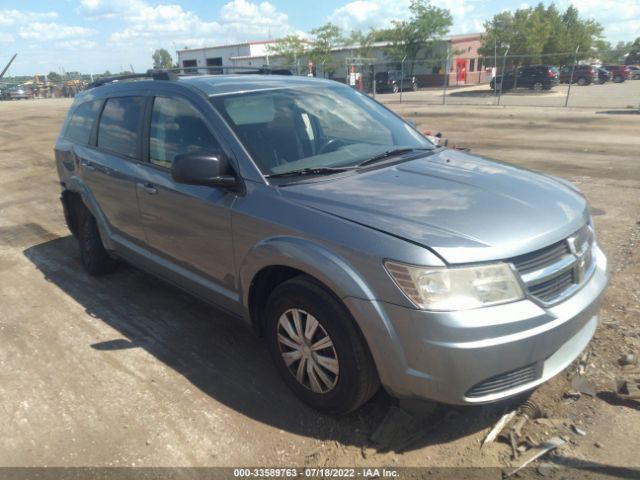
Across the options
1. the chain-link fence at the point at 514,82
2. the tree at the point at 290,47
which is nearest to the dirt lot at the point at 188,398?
the chain-link fence at the point at 514,82

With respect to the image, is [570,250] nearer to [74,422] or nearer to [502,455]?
[502,455]

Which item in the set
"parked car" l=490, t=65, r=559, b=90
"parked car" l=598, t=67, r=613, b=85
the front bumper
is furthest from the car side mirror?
"parked car" l=598, t=67, r=613, b=85

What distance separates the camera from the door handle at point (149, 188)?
3.69 meters

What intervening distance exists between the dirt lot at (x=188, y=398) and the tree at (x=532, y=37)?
37.2 metres

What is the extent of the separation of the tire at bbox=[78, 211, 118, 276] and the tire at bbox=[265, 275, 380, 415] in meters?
2.62

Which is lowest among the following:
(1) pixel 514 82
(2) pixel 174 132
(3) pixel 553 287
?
(1) pixel 514 82

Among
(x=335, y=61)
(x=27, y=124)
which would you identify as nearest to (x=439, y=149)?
(x=27, y=124)

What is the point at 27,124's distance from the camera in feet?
73.6

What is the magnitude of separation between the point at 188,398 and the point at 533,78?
3694 centimetres

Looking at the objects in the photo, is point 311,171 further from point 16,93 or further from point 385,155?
point 16,93

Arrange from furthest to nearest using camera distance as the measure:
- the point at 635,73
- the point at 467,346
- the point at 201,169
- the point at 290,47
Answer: the point at 290,47
the point at 635,73
the point at 201,169
the point at 467,346

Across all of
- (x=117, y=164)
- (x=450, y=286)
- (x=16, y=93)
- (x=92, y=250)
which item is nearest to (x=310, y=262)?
(x=450, y=286)

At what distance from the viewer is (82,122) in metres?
4.92

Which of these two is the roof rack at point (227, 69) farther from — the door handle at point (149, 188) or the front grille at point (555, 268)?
the front grille at point (555, 268)
